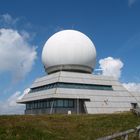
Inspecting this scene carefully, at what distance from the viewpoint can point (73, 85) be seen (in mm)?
65625

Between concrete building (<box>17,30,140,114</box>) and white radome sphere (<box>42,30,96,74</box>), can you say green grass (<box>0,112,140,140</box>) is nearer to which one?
concrete building (<box>17,30,140,114</box>)

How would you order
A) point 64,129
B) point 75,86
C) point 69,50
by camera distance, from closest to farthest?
point 64,129 < point 75,86 < point 69,50

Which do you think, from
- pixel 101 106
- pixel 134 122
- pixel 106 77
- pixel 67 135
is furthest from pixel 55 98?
pixel 67 135

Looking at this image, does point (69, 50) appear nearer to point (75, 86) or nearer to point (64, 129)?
point (75, 86)

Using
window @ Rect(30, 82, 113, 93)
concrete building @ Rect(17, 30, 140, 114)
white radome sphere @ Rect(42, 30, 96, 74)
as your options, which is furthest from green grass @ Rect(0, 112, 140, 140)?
white radome sphere @ Rect(42, 30, 96, 74)

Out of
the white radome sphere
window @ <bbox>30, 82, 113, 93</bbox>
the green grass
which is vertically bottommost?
the green grass

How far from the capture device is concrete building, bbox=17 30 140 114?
62.8m

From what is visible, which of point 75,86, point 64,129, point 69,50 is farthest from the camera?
point 69,50

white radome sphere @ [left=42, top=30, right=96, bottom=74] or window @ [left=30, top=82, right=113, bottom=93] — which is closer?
window @ [left=30, top=82, right=113, bottom=93]

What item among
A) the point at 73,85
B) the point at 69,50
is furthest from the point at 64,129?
the point at 69,50

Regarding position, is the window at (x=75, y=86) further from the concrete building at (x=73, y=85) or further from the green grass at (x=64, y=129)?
the green grass at (x=64, y=129)

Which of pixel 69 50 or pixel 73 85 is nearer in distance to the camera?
pixel 73 85

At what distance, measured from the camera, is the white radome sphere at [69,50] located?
6906 cm

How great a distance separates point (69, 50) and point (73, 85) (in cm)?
822
